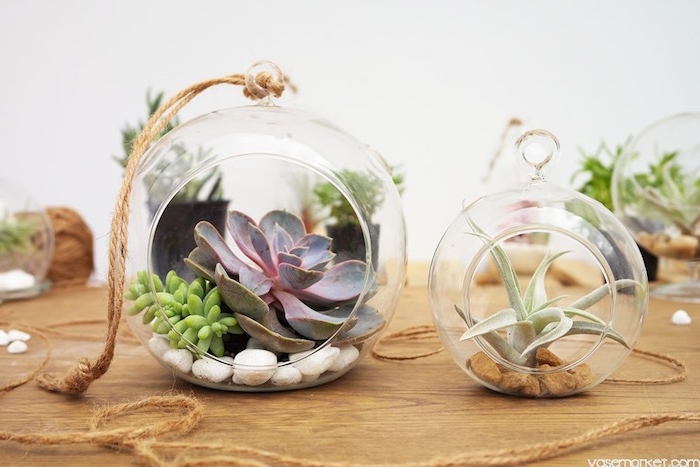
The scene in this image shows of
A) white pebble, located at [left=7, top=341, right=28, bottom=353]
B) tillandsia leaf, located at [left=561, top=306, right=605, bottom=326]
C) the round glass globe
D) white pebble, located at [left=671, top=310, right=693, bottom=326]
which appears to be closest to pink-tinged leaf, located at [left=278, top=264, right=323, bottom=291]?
tillandsia leaf, located at [left=561, top=306, right=605, bottom=326]

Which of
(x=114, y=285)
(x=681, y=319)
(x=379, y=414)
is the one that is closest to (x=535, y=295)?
(x=379, y=414)

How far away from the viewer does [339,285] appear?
749mm

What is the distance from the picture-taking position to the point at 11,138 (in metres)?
2.25

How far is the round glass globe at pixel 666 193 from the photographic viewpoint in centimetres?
132

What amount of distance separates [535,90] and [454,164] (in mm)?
327

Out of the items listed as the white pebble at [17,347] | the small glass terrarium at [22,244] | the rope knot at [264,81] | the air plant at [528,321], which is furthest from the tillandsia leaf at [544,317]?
the small glass terrarium at [22,244]

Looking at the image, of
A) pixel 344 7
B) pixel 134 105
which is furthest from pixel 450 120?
pixel 134 105

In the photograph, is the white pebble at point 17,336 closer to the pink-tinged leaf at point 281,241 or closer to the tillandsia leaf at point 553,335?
the pink-tinged leaf at point 281,241

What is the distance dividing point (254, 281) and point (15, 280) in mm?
864

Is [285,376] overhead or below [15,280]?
overhead

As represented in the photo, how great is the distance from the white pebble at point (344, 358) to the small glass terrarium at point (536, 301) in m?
0.09

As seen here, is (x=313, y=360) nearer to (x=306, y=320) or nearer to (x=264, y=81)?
(x=306, y=320)

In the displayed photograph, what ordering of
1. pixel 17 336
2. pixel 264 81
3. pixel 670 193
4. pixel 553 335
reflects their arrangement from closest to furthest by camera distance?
1. pixel 553 335
2. pixel 264 81
3. pixel 17 336
4. pixel 670 193

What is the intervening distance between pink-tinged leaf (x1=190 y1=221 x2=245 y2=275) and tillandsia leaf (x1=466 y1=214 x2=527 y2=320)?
0.23 meters
